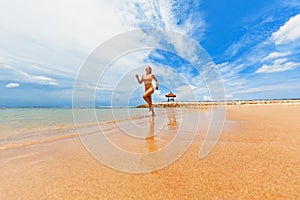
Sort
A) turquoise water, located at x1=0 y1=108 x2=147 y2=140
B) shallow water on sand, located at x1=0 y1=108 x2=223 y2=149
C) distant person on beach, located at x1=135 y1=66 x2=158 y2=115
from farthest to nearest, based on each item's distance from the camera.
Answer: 1. distant person on beach, located at x1=135 y1=66 x2=158 y2=115
2. turquoise water, located at x1=0 y1=108 x2=147 y2=140
3. shallow water on sand, located at x1=0 y1=108 x2=223 y2=149

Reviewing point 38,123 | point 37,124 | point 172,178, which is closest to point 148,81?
point 37,124

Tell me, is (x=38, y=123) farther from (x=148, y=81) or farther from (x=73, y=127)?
(x=148, y=81)

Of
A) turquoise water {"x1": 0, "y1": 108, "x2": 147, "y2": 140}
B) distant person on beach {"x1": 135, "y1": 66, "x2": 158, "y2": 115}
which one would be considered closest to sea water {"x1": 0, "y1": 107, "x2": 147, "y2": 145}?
turquoise water {"x1": 0, "y1": 108, "x2": 147, "y2": 140}

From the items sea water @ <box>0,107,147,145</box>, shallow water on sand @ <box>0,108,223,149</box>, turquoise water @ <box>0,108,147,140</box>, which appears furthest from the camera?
turquoise water @ <box>0,108,147,140</box>

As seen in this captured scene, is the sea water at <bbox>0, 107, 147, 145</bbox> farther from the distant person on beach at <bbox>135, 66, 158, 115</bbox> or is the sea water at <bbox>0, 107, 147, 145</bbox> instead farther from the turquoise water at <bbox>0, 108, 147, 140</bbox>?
the distant person on beach at <bbox>135, 66, 158, 115</bbox>

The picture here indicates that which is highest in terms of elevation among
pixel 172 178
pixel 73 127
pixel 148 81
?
pixel 148 81

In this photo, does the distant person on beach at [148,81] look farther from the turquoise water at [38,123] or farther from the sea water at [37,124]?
the turquoise water at [38,123]

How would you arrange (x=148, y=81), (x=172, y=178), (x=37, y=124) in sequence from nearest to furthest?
1. (x=172, y=178)
2. (x=37, y=124)
3. (x=148, y=81)

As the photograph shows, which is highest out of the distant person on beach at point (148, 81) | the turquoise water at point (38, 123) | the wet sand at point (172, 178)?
the distant person on beach at point (148, 81)

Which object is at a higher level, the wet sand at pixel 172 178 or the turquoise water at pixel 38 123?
the turquoise water at pixel 38 123

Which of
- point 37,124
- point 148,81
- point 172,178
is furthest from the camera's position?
point 148,81

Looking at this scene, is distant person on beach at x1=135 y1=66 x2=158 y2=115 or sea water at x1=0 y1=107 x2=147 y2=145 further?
distant person on beach at x1=135 y1=66 x2=158 y2=115

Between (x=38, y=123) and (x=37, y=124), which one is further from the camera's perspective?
(x=38, y=123)

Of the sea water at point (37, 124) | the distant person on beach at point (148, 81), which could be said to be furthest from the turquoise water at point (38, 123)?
the distant person on beach at point (148, 81)
